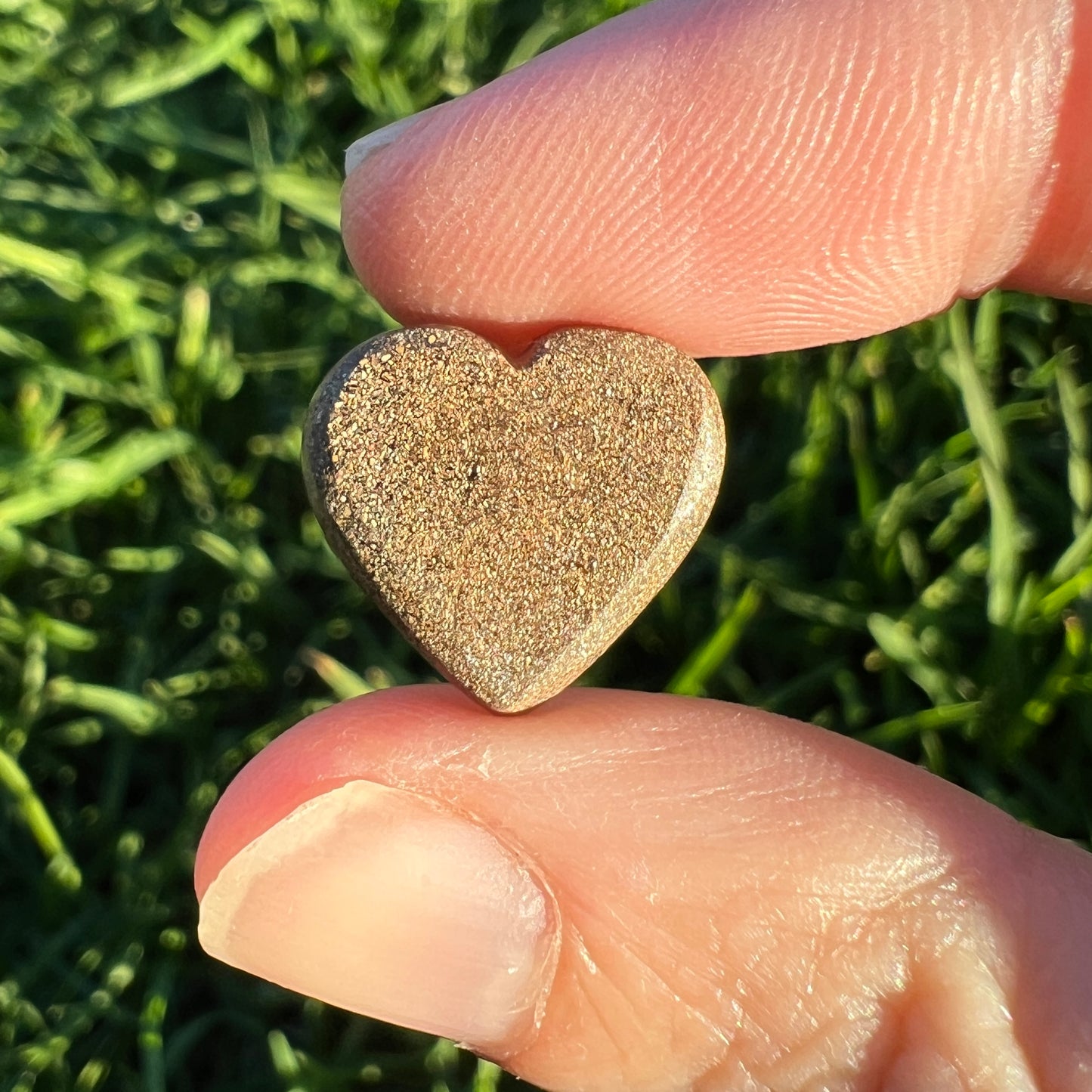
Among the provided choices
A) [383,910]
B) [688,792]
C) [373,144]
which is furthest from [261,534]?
[688,792]

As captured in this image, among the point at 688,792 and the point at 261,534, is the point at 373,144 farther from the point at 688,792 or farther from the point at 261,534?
the point at 688,792

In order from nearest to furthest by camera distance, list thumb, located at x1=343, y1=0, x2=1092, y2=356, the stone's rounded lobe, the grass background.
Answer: the stone's rounded lobe
thumb, located at x1=343, y1=0, x2=1092, y2=356
the grass background

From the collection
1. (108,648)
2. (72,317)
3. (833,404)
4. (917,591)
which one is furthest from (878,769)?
(72,317)

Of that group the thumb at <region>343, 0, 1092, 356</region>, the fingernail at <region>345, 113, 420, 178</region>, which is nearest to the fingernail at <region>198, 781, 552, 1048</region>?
the thumb at <region>343, 0, 1092, 356</region>

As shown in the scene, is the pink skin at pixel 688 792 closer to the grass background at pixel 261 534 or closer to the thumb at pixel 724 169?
the thumb at pixel 724 169

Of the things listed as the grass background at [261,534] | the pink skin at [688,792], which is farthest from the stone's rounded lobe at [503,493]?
the grass background at [261,534]

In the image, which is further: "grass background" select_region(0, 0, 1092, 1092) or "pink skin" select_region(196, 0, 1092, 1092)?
"grass background" select_region(0, 0, 1092, 1092)

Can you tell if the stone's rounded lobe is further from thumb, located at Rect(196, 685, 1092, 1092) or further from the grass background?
the grass background

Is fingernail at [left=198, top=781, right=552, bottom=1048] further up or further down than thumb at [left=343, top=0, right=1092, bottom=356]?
further down
